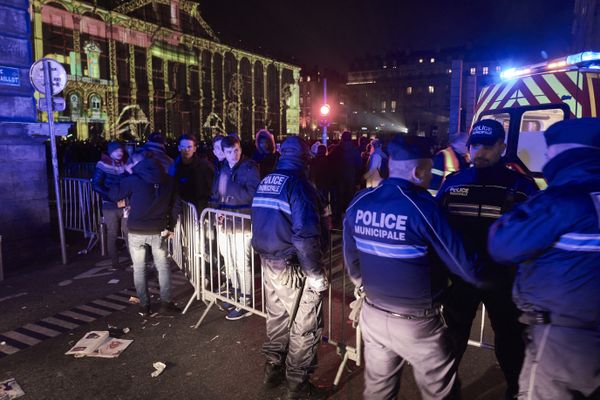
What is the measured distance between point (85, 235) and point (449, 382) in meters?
8.41

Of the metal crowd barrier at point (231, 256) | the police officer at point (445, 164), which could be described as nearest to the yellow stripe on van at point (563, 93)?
the police officer at point (445, 164)

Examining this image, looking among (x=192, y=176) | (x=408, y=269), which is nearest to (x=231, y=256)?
(x=192, y=176)

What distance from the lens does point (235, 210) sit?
18.3ft

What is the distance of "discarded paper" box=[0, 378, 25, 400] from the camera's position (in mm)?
3809

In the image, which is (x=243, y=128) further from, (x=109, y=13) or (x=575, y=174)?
(x=575, y=174)

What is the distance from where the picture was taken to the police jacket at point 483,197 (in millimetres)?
3061

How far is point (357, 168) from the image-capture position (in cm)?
1040

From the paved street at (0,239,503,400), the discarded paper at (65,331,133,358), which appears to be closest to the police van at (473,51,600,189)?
the paved street at (0,239,503,400)

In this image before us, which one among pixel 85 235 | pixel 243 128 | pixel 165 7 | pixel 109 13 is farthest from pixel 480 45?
pixel 85 235

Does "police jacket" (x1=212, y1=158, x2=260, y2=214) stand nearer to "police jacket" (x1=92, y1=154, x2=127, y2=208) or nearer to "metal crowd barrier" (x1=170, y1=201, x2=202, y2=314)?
"metal crowd barrier" (x1=170, y1=201, x2=202, y2=314)

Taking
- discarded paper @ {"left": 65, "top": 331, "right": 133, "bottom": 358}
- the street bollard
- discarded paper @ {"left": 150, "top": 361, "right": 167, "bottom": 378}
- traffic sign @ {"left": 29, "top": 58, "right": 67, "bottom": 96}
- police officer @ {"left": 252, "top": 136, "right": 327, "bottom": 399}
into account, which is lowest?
discarded paper @ {"left": 150, "top": 361, "right": 167, "bottom": 378}

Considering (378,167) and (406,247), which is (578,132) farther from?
(378,167)

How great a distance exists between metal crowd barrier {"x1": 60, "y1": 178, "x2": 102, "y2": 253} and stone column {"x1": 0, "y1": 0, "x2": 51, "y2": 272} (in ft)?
2.69

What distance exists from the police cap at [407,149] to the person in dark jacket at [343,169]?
7373 millimetres
